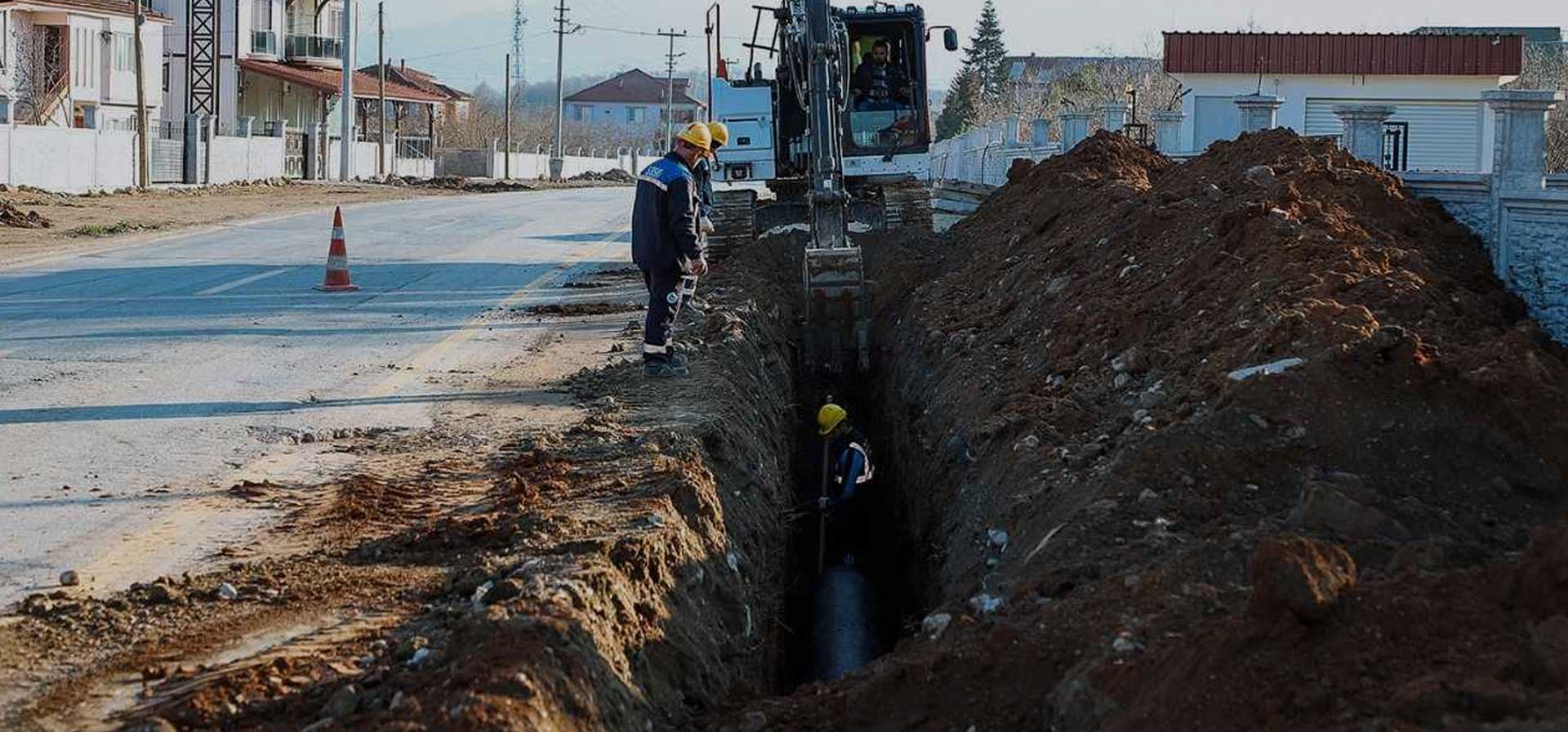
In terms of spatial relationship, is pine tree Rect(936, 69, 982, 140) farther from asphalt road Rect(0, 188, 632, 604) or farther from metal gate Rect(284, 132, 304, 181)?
asphalt road Rect(0, 188, 632, 604)

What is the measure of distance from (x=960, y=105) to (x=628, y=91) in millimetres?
87439

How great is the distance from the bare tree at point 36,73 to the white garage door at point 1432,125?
33663 millimetres

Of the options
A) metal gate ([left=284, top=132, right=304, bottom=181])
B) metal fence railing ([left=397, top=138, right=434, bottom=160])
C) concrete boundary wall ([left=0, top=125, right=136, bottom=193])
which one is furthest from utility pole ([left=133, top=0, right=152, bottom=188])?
metal fence railing ([left=397, top=138, right=434, bottom=160])

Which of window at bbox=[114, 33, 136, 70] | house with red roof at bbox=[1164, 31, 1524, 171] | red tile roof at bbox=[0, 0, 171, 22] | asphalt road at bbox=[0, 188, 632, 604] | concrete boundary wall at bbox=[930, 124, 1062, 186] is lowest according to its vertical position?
asphalt road at bbox=[0, 188, 632, 604]

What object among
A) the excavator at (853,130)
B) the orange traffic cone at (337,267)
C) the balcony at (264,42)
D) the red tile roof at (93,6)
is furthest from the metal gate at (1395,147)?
the balcony at (264,42)

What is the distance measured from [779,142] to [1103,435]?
1458 cm

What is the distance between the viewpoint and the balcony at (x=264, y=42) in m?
68.7

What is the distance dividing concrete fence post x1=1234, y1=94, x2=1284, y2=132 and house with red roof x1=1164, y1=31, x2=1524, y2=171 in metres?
22.3

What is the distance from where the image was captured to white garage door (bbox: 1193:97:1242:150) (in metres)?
37.2

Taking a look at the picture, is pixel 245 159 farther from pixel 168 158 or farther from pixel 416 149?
pixel 416 149

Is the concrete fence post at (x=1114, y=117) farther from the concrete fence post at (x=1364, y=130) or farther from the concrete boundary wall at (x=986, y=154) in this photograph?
the concrete fence post at (x=1364, y=130)

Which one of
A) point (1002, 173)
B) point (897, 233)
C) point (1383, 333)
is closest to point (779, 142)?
point (897, 233)

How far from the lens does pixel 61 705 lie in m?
5.11

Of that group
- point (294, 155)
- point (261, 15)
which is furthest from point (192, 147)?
point (261, 15)
